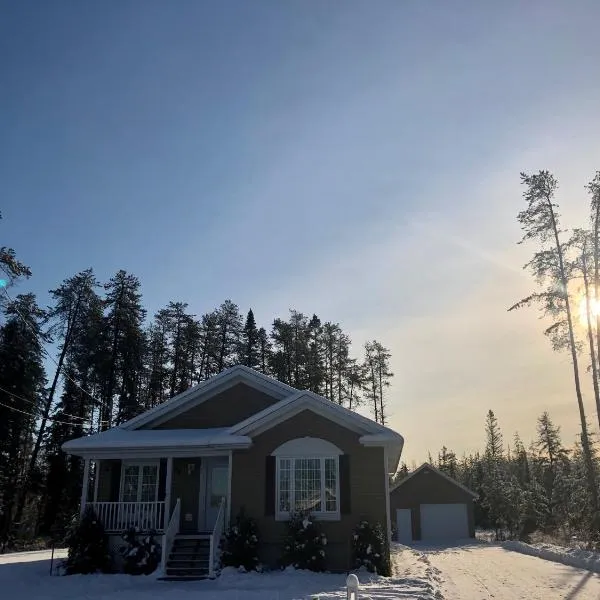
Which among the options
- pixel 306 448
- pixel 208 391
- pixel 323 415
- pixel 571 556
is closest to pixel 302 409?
pixel 323 415

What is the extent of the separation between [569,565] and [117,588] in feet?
45.5

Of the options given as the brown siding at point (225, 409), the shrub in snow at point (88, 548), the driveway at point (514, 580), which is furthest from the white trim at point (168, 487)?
the driveway at point (514, 580)

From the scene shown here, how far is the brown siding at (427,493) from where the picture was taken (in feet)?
133

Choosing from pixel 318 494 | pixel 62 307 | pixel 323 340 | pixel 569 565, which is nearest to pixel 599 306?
pixel 569 565

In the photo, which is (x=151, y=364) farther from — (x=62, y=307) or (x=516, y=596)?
(x=516, y=596)

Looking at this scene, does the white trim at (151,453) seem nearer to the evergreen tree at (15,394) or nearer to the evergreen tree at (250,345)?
the evergreen tree at (15,394)

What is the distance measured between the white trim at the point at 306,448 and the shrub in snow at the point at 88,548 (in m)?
5.04

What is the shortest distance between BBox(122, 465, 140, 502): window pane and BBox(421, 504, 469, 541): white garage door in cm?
2592

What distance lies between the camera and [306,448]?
56.2 feet

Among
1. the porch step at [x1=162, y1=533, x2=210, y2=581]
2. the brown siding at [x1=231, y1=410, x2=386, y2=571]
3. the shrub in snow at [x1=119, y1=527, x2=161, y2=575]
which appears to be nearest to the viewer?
the porch step at [x1=162, y1=533, x2=210, y2=581]

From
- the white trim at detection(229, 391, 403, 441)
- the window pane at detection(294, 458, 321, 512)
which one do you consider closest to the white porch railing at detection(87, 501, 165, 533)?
the white trim at detection(229, 391, 403, 441)

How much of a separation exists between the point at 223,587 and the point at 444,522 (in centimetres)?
2919

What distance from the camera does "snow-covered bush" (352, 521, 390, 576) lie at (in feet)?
51.9

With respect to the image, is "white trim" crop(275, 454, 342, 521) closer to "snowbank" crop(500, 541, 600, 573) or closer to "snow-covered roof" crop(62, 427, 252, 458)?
"snow-covered roof" crop(62, 427, 252, 458)
